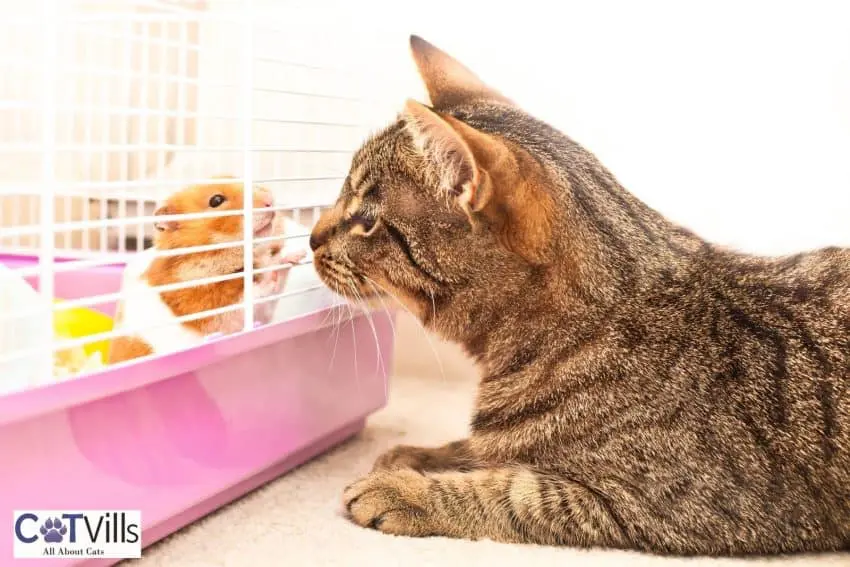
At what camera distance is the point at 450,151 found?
47.6 inches

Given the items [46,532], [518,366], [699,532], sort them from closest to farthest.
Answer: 1. [46,532]
2. [699,532]
3. [518,366]

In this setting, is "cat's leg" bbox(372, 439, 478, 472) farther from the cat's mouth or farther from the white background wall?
the white background wall

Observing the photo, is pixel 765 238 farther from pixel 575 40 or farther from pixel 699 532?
pixel 699 532

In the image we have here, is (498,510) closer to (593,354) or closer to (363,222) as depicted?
(593,354)

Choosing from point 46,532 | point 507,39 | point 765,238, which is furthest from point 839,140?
point 46,532

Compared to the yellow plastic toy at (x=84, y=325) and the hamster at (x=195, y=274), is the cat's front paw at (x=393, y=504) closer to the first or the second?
the hamster at (x=195, y=274)

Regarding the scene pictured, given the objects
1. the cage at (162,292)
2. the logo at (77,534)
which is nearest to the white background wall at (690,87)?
the cage at (162,292)

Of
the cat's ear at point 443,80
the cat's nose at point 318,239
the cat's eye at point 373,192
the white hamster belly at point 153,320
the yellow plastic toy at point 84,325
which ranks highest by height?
the cat's ear at point 443,80

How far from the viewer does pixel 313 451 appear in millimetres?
1589

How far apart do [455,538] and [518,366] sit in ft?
0.85

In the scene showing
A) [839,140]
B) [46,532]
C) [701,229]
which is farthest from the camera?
[701,229]

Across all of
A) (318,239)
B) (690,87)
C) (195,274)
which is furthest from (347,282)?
(690,87)

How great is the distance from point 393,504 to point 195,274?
0.48 metres

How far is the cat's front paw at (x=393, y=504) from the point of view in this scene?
1.21 metres
